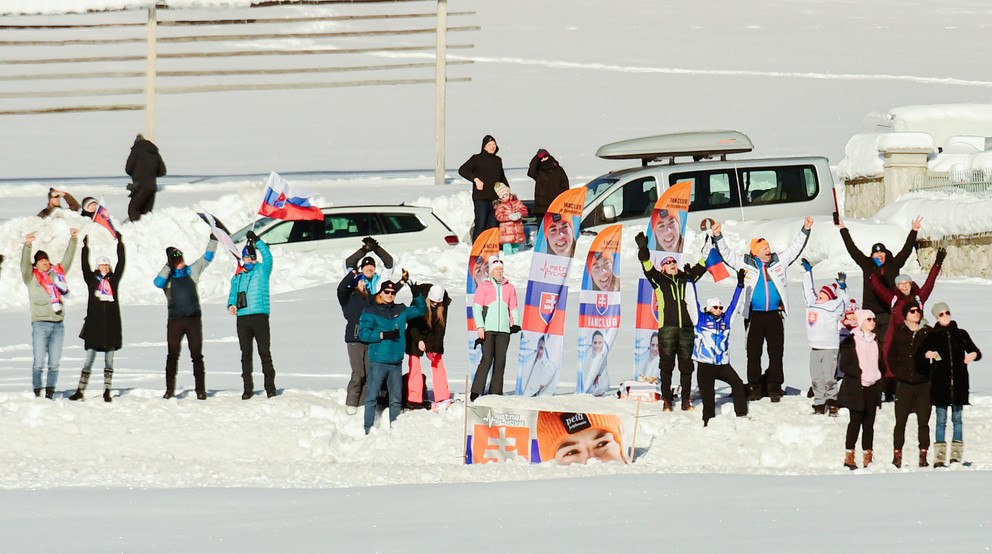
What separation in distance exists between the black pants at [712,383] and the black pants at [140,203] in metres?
12.7

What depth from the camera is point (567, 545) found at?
1030 cm

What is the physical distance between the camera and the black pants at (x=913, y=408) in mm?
13461

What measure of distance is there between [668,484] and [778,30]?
42439 mm

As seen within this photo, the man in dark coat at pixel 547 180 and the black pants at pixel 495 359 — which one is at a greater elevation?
the man in dark coat at pixel 547 180

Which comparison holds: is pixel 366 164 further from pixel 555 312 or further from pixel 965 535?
pixel 965 535

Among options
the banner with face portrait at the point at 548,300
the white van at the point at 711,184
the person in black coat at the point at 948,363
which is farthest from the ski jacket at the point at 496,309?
the white van at the point at 711,184

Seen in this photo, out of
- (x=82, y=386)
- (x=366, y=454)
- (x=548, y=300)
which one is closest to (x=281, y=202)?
(x=82, y=386)

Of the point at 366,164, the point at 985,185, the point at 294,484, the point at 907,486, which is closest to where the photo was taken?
the point at 907,486

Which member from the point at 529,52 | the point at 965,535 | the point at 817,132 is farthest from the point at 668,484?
the point at 529,52

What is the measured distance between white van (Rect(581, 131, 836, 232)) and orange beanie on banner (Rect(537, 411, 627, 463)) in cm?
939

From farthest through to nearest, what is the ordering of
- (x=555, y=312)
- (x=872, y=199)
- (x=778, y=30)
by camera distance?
(x=778, y=30)
(x=872, y=199)
(x=555, y=312)

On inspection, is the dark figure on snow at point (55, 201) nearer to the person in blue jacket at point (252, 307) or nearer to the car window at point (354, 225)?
the car window at point (354, 225)

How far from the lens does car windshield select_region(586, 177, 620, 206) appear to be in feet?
77.6

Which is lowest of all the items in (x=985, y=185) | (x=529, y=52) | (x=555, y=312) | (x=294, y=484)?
(x=294, y=484)
